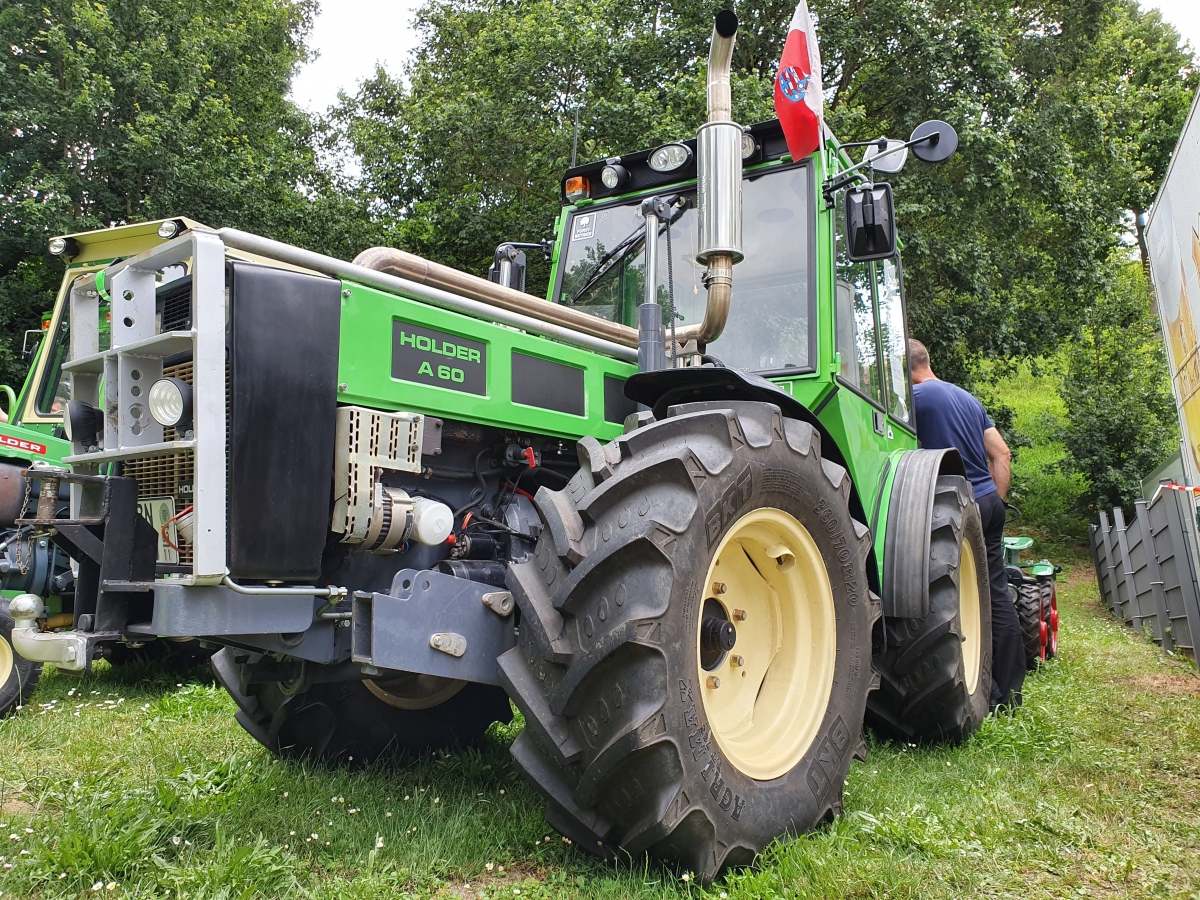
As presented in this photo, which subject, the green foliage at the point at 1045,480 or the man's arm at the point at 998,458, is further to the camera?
the green foliage at the point at 1045,480

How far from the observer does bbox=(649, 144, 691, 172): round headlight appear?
4102mm

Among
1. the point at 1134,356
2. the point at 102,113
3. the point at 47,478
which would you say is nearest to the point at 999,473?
the point at 47,478

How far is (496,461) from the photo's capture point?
3.11 meters

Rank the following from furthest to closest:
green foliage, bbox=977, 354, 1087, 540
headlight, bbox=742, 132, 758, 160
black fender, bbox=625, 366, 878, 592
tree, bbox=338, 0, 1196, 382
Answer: green foliage, bbox=977, 354, 1087, 540
tree, bbox=338, 0, 1196, 382
headlight, bbox=742, 132, 758, 160
black fender, bbox=625, 366, 878, 592

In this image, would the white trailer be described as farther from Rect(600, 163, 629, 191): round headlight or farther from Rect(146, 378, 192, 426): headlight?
Rect(146, 378, 192, 426): headlight

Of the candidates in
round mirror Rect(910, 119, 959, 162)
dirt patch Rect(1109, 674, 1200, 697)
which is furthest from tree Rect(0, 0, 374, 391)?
dirt patch Rect(1109, 674, 1200, 697)

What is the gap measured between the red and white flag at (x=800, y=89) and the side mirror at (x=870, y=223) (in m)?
0.30

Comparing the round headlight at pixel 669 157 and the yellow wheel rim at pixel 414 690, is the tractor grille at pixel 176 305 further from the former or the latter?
the round headlight at pixel 669 157

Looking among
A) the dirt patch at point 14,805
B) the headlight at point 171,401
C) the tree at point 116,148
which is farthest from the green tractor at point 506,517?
the tree at point 116,148

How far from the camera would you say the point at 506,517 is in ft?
10.2

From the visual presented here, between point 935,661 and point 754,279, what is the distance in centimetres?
178

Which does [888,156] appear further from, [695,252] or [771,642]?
[771,642]

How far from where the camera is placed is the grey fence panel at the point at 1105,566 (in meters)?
10.9

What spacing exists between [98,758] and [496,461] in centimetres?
225
